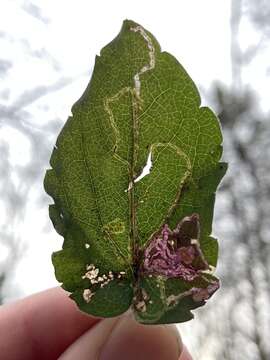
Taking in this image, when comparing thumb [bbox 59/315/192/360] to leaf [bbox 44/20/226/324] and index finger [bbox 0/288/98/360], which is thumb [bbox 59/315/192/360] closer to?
leaf [bbox 44/20/226/324]

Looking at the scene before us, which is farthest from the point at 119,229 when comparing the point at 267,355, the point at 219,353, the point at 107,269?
the point at 219,353

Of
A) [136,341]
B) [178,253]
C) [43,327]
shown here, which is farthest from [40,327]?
[178,253]

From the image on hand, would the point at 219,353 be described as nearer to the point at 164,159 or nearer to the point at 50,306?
the point at 50,306

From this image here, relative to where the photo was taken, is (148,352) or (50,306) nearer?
(148,352)

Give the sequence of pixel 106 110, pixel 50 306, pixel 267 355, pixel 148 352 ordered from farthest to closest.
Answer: pixel 267 355, pixel 50 306, pixel 148 352, pixel 106 110

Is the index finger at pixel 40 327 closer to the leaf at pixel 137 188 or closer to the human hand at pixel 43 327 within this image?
the human hand at pixel 43 327

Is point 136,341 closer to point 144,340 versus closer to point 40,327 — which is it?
point 144,340

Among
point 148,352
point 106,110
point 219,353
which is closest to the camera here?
point 106,110
